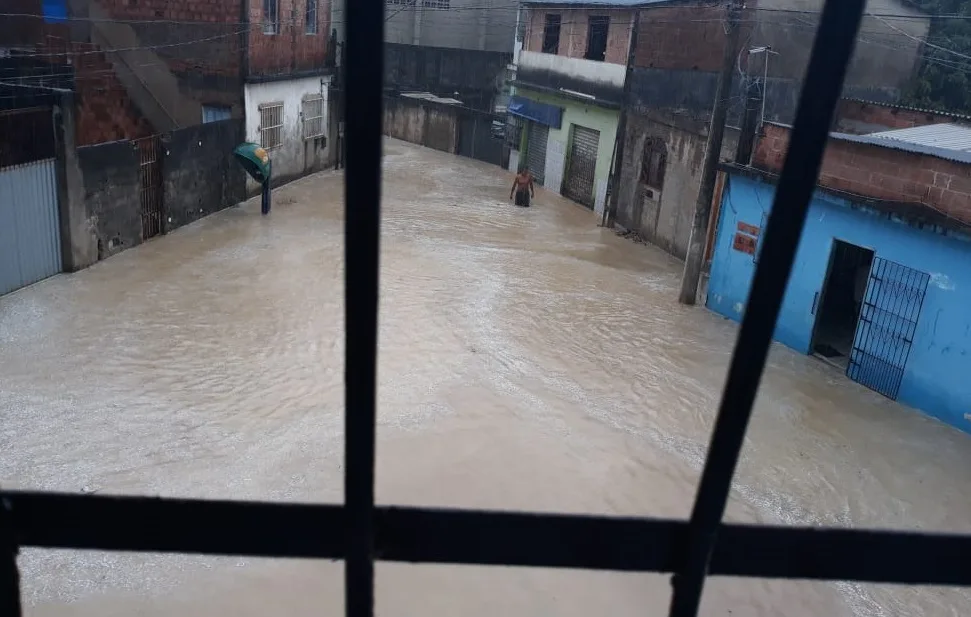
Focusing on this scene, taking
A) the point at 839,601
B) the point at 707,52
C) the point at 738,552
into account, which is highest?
the point at 707,52

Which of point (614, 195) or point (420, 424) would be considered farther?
point (614, 195)

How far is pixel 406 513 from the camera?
1.19 meters

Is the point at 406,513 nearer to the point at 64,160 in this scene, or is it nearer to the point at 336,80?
the point at 64,160

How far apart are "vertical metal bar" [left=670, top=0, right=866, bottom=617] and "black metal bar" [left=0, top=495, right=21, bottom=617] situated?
107 centimetres

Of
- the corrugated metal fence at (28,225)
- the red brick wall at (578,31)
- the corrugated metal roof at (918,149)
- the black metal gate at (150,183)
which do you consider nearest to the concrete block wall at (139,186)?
the black metal gate at (150,183)

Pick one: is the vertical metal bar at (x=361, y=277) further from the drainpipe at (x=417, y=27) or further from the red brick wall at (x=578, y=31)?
the drainpipe at (x=417, y=27)

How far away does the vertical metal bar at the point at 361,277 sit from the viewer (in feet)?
3.44

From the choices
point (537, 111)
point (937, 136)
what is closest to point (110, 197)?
point (937, 136)

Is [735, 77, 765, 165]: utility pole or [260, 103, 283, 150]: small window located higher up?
[735, 77, 765, 165]: utility pole

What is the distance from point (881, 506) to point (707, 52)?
1103 cm

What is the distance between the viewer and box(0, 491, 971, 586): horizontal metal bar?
1.18 m

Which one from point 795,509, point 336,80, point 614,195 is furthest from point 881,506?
point 336,80

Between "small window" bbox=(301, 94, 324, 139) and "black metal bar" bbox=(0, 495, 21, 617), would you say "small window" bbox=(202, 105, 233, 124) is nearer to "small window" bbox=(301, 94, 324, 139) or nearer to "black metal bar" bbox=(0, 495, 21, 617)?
"small window" bbox=(301, 94, 324, 139)

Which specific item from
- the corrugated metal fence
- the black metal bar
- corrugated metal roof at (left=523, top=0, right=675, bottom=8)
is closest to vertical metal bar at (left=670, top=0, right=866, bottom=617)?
the black metal bar
